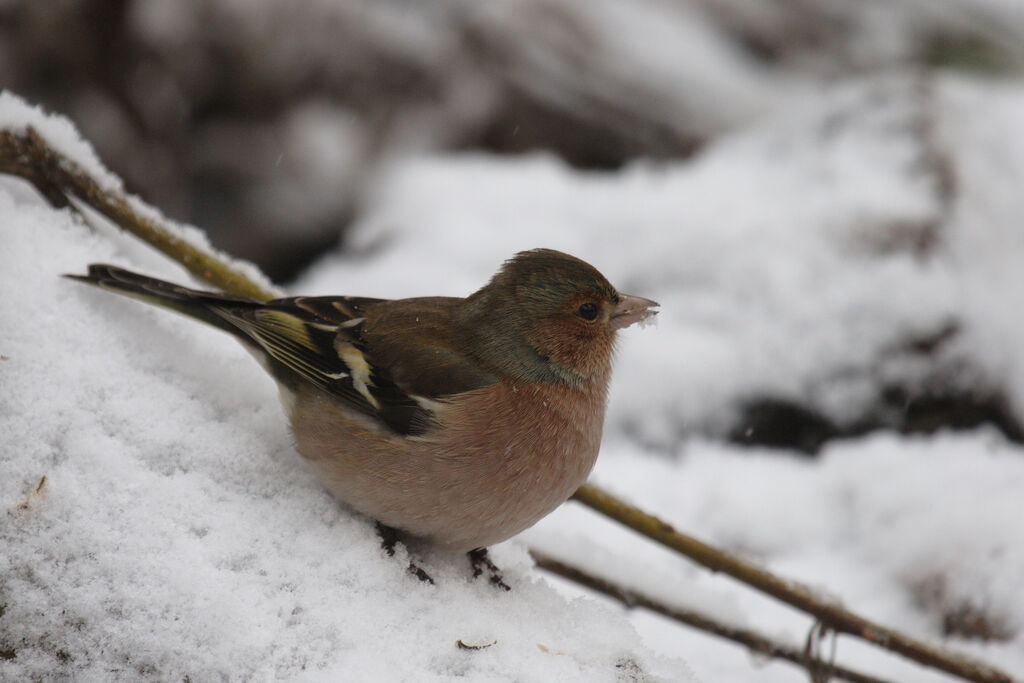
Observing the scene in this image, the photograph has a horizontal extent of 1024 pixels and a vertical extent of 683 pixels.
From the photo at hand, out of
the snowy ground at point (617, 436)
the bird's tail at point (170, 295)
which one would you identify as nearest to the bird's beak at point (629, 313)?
the snowy ground at point (617, 436)

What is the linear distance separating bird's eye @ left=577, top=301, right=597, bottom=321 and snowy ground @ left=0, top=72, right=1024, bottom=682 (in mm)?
708

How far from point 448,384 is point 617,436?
5.93 feet

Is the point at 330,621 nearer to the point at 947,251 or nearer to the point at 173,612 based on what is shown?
the point at 173,612

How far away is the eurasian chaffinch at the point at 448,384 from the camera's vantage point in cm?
224

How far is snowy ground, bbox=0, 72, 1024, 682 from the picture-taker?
70.0 inches

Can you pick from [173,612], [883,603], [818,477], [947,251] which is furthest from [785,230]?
[173,612]

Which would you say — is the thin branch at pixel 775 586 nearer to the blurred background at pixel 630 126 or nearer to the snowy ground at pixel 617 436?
the snowy ground at pixel 617 436

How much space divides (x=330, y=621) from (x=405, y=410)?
71 cm

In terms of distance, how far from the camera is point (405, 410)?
243 cm

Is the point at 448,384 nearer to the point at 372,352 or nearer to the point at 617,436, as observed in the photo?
the point at 372,352

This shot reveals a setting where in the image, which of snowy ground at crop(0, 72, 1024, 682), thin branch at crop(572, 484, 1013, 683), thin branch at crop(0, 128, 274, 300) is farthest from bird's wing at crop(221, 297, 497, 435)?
thin branch at crop(572, 484, 1013, 683)

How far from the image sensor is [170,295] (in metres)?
2.38

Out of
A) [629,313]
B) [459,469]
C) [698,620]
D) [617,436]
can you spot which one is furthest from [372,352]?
[617,436]

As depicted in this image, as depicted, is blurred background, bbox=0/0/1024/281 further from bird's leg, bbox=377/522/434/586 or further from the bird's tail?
bird's leg, bbox=377/522/434/586
